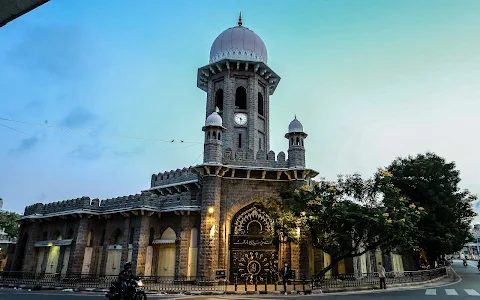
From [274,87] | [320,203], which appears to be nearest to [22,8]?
[320,203]

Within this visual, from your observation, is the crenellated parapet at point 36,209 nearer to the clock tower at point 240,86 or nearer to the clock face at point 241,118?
the clock tower at point 240,86

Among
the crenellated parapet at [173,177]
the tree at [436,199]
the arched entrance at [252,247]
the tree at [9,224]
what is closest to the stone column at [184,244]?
the arched entrance at [252,247]

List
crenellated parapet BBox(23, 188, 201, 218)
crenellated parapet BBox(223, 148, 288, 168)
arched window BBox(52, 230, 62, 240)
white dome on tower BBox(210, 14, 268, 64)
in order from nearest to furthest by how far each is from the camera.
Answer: crenellated parapet BBox(223, 148, 288, 168), crenellated parapet BBox(23, 188, 201, 218), white dome on tower BBox(210, 14, 268, 64), arched window BBox(52, 230, 62, 240)

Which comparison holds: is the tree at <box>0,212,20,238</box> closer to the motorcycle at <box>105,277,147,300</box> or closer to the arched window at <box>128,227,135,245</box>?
the arched window at <box>128,227,135,245</box>

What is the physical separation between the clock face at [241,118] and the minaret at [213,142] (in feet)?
15.2

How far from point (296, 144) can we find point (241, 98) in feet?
29.2

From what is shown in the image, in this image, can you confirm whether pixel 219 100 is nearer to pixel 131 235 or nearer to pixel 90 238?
pixel 131 235

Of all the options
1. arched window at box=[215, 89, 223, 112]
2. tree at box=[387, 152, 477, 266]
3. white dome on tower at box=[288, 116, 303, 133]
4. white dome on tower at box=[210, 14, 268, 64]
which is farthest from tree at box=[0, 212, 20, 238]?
tree at box=[387, 152, 477, 266]

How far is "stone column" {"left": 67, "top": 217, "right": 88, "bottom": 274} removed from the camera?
26.0 metres

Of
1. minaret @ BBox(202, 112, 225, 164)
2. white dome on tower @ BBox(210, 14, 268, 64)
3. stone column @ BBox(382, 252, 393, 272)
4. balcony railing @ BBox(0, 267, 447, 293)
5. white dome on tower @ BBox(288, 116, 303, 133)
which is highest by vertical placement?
white dome on tower @ BBox(210, 14, 268, 64)

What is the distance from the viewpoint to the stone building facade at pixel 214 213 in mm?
22062

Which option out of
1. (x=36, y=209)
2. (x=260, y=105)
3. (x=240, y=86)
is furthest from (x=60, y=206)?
(x=260, y=105)

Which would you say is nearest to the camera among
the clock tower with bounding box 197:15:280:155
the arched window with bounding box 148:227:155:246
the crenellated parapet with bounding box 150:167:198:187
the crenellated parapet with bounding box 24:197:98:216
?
the arched window with bounding box 148:227:155:246

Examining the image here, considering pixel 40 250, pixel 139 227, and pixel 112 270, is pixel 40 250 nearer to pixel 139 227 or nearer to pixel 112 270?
pixel 112 270
